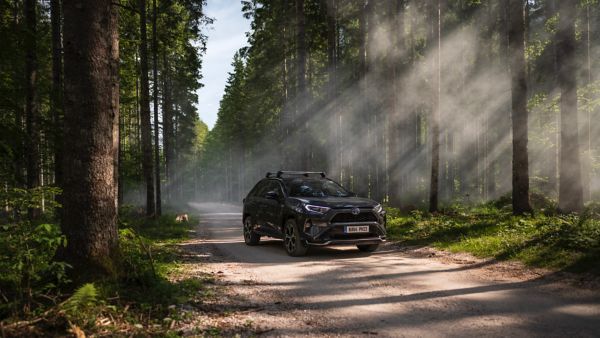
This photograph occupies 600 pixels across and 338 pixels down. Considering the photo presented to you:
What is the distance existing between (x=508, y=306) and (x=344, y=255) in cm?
469

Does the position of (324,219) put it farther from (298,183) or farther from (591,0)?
(591,0)

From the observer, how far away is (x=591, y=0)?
19312 millimetres

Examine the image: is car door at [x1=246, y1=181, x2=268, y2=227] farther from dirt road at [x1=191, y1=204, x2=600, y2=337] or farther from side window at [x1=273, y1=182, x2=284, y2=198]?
dirt road at [x1=191, y1=204, x2=600, y2=337]

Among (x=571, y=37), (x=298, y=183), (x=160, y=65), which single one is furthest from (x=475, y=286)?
(x=160, y=65)

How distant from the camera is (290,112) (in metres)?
31.4

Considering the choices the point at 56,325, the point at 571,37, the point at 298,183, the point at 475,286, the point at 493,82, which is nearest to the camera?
the point at 56,325

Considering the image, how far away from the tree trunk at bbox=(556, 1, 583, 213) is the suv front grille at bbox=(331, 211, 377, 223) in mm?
7355

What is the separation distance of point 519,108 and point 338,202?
22.6 ft

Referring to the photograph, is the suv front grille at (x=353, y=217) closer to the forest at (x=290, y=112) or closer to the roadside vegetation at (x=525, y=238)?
the roadside vegetation at (x=525, y=238)

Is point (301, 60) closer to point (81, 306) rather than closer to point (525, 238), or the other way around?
point (525, 238)

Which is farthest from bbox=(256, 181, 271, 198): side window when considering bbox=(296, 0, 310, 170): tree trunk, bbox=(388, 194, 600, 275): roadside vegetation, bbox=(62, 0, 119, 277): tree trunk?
bbox=(296, 0, 310, 170): tree trunk

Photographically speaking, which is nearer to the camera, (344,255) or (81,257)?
(81,257)

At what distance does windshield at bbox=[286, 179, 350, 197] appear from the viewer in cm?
1063

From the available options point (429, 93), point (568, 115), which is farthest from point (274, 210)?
point (429, 93)
